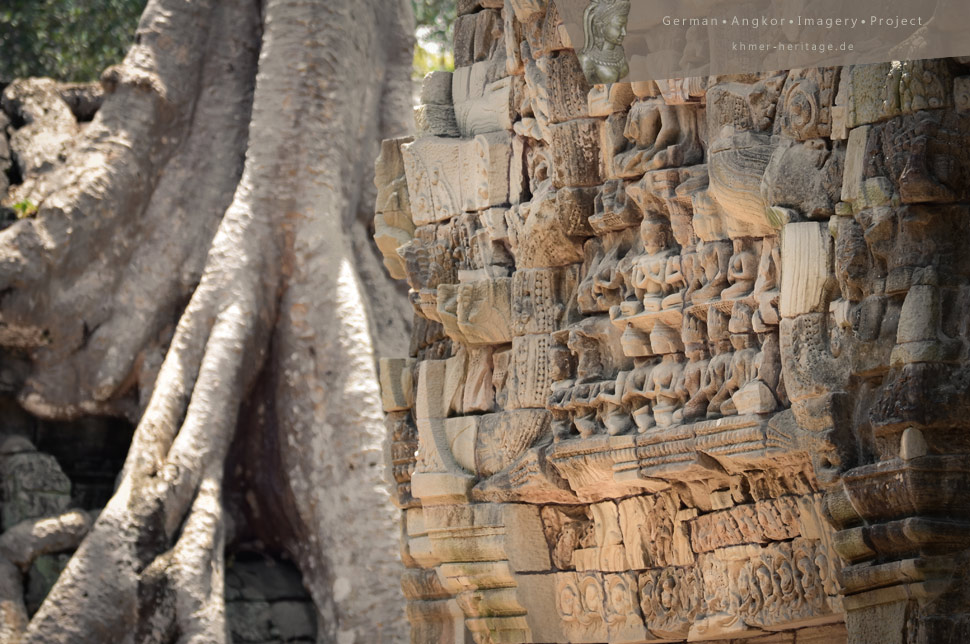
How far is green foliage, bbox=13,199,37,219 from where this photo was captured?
10805mm

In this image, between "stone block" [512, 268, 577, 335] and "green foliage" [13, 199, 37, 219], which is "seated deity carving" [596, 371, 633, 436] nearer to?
"stone block" [512, 268, 577, 335]

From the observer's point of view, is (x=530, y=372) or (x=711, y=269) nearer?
(x=711, y=269)

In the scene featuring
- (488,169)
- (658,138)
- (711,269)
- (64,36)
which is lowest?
(711,269)

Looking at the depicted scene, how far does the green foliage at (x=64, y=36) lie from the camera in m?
13.4

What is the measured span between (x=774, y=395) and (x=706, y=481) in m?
0.59

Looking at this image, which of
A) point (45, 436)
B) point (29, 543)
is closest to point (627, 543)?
point (29, 543)

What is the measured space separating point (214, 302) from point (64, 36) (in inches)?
167

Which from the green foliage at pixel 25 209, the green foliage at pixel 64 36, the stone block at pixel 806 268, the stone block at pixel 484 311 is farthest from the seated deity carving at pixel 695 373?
the green foliage at pixel 64 36

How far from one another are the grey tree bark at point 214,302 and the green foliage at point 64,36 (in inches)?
83.3

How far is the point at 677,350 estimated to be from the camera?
6.71 meters

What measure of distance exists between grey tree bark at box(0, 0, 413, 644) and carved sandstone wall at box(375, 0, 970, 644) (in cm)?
169

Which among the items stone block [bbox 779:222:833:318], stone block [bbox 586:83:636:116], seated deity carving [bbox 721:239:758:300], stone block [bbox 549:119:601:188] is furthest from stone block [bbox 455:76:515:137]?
stone block [bbox 779:222:833:318]

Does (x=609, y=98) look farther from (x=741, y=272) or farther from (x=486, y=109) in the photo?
(x=741, y=272)

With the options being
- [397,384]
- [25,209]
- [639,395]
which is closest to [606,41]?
[639,395]
